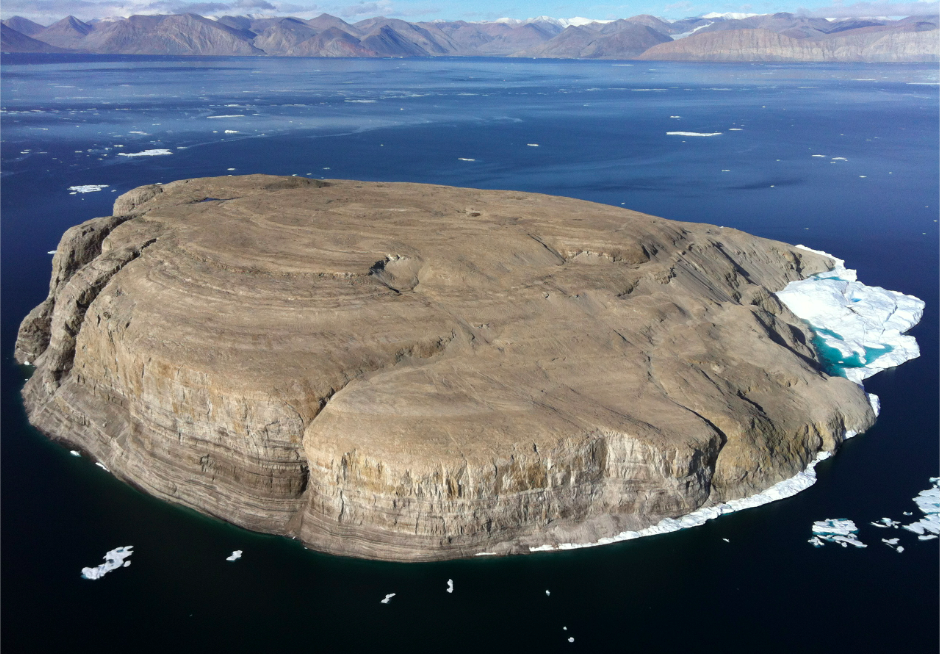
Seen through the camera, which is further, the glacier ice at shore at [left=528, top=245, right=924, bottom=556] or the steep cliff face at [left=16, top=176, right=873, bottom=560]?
the glacier ice at shore at [left=528, top=245, right=924, bottom=556]

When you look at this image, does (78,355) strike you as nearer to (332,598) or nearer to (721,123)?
(332,598)

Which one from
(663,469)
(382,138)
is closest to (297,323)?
(663,469)

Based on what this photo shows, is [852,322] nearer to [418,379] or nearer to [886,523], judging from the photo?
[886,523]

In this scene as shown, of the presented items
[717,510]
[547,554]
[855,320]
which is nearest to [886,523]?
[717,510]

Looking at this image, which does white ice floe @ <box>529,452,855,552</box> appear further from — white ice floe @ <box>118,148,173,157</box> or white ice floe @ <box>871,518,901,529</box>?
white ice floe @ <box>118,148,173,157</box>

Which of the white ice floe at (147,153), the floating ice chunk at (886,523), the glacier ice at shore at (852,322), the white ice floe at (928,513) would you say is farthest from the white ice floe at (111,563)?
the white ice floe at (147,153)

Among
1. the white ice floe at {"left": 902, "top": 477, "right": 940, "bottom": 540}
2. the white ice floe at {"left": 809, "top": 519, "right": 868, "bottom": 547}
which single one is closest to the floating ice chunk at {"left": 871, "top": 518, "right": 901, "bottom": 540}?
the white ice floe at {"left": 902, "top": 477, "right": 940, "bottom": 540}
